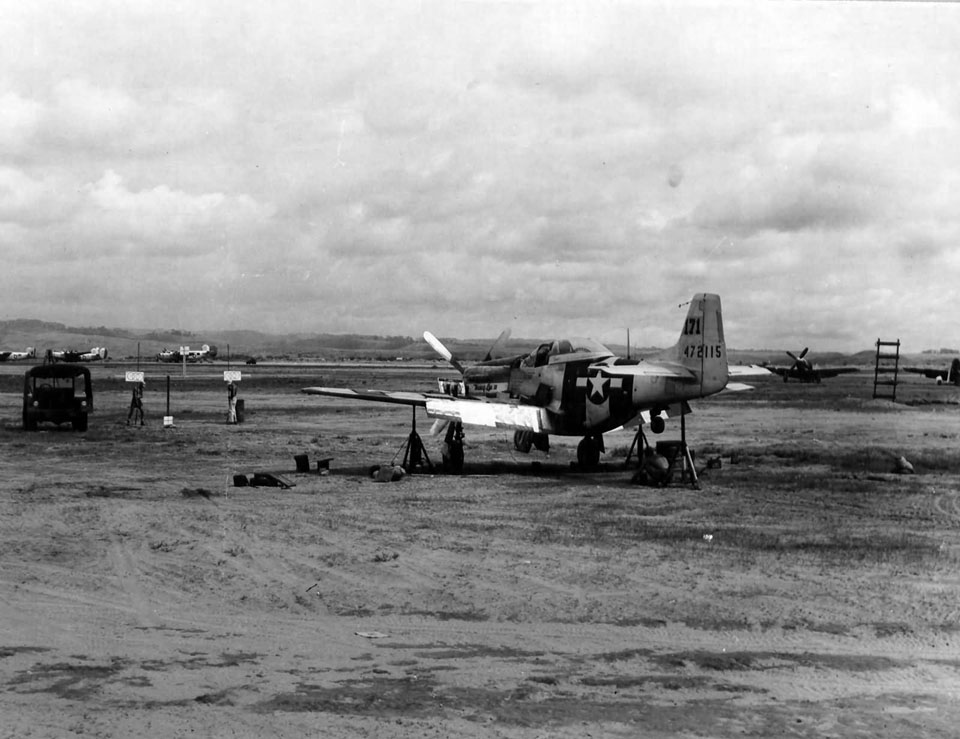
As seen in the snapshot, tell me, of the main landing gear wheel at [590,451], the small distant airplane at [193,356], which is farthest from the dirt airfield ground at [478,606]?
the small distant airplane at [193,356]

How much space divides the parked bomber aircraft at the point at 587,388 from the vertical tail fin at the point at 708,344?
19 millimetres

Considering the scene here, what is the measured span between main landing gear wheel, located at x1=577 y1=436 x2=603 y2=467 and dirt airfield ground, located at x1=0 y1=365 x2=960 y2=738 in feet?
7.56

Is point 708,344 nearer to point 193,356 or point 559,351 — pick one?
point 559,351

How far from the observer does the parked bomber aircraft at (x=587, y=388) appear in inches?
679

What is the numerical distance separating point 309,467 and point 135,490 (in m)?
4.47

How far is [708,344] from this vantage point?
17.2 m

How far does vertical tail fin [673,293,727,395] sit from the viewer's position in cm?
1709

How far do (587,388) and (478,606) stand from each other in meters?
10.6

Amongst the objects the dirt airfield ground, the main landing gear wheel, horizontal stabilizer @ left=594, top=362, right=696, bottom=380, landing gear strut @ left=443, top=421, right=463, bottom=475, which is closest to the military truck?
the dirt airfield ground

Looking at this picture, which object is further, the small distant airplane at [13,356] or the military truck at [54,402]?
the small distant airplane at [13,356]

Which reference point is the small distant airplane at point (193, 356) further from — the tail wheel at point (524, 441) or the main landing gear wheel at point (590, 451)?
the main landing gear wheel at point (590, 451)

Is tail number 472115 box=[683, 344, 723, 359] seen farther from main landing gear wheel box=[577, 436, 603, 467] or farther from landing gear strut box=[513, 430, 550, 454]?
landing gear strut box=[513, 430, 550, 454]

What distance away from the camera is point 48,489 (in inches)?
631

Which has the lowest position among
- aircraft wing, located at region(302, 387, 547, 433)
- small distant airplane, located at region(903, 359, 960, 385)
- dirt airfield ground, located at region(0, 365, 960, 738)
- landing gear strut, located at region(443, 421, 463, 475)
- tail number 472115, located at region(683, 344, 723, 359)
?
dirt airfield ground, located at region(0, 365, 960, 738)
